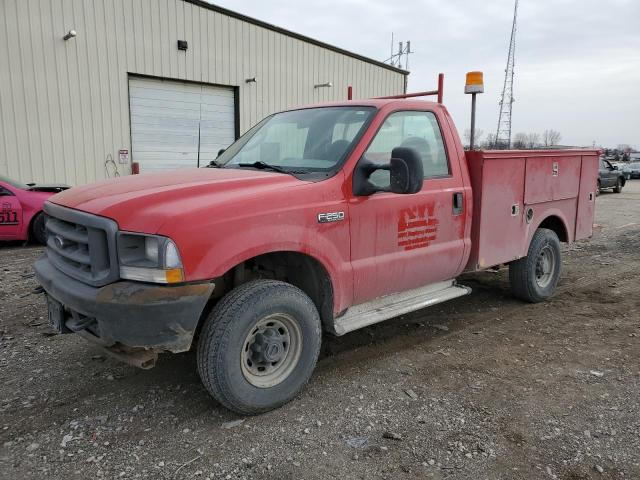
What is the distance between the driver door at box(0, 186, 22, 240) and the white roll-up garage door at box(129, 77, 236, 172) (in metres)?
4.40

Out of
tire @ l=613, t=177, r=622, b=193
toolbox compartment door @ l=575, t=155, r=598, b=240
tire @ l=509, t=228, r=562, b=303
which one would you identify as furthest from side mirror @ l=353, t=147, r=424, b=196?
tire @ l=613, t=177, r=622, b=193

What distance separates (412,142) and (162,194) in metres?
2.19

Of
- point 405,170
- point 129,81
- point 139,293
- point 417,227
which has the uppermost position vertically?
point 129,81

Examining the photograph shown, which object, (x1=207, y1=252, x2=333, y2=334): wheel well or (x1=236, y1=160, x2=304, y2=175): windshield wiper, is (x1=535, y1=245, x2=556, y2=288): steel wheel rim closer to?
(x1=207, y1=252, x2=333, y2=334): wheel well

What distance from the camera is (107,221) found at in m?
2.90

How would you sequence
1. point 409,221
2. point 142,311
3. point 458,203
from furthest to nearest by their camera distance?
point 458,203 → point 409,221 → point 142,311

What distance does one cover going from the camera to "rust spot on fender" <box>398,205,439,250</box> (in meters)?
4.06

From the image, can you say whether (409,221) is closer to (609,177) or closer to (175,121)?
(175,121)

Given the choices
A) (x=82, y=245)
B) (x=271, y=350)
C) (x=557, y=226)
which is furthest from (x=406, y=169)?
(x=557, y=226)

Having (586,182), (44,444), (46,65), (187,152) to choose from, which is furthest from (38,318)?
(187,152)

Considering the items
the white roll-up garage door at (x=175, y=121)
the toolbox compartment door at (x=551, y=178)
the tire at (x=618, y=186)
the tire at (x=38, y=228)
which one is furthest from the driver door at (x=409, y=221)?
the tire at (x=618, y=186)

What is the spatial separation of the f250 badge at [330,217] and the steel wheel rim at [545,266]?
10.2 ft

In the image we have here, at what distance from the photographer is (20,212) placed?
9.03 metres

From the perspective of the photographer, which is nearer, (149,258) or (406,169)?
(149,258)
